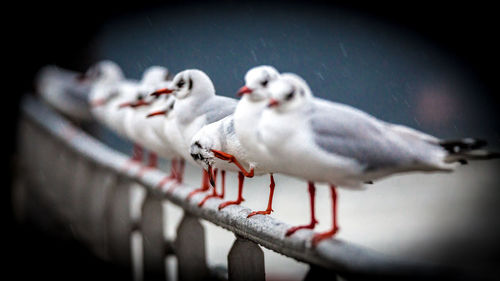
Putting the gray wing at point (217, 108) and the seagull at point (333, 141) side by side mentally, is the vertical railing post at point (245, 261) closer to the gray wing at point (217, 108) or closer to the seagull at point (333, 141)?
the gray wing at point (217, 108)

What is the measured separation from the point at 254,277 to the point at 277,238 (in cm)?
25

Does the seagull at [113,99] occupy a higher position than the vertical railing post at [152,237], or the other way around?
the seagull at [113,99]

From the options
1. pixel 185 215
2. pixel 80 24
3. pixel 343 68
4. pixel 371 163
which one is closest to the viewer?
pixel 371 163

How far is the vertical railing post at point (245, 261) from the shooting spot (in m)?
1.67

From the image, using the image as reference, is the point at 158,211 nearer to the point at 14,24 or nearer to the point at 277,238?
the point at 277,238

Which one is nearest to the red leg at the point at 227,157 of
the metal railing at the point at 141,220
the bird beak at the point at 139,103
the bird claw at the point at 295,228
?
the metal railing at the point at 141,220

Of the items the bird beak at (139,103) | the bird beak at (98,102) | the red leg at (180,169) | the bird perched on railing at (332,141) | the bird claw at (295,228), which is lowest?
the bird claw at (295,228)

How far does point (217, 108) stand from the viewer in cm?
179

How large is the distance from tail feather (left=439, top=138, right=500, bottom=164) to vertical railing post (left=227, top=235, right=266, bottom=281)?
674 millimetres

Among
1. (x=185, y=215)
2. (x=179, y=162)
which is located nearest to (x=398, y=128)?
(x=185, y=215)

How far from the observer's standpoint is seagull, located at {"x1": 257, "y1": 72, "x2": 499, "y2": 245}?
119 cm

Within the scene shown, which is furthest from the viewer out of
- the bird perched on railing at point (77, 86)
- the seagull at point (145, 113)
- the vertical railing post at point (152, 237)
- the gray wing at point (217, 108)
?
the bird perched on railing at point (77, 86)

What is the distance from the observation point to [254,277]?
167cm

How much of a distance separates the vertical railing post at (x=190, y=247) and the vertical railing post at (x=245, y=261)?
0.38 meters
